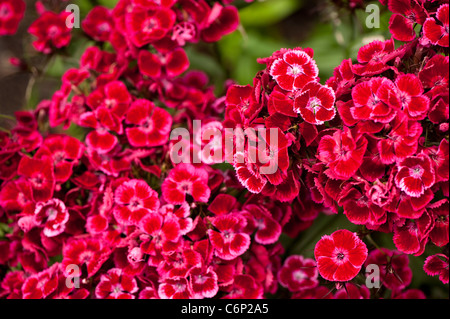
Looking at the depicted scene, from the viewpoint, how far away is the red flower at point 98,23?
1.44 metres

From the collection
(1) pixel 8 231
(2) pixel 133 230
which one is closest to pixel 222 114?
(2) pixel 133 230

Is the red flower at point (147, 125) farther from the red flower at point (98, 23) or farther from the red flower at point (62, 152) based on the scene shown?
the red flower at point (98, 23)

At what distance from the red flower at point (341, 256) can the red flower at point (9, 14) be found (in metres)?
1.53

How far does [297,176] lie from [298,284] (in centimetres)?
49

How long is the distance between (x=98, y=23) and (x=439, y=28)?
1.11 metres

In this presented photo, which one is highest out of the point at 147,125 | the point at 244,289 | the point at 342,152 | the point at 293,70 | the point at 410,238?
the point at 293,70

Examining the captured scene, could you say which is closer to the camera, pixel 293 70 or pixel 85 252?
pixel 293 70

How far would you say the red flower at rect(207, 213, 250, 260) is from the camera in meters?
1.06

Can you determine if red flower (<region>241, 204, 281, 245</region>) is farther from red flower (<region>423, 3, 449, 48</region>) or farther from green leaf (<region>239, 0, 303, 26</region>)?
green leaf (<region>239, 0, 303, 26</region>)

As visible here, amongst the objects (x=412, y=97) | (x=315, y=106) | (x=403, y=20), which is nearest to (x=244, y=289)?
(x=315, y=106)

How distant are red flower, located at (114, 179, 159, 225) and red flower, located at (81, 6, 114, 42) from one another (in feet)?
2.02

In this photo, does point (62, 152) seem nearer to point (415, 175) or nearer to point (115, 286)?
point (115, 286)

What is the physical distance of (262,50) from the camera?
6.35 feet
